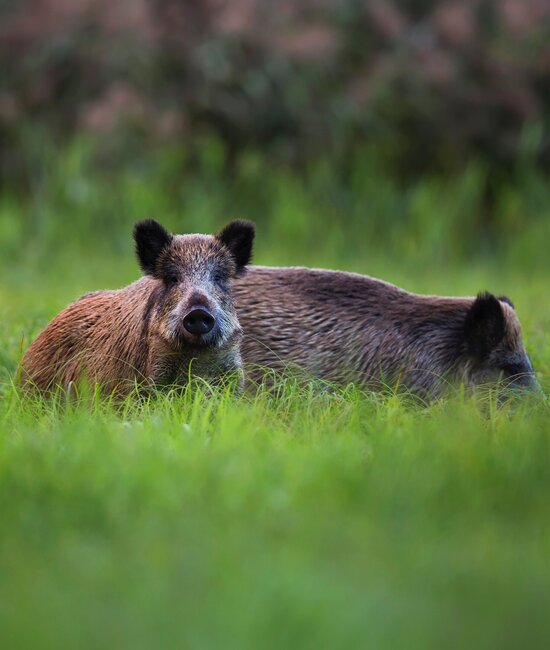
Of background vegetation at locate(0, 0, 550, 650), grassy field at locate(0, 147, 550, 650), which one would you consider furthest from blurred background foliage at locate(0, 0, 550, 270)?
grassy field at locate(0, 147, 550, 650)

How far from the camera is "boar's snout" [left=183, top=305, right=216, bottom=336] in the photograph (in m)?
5.16

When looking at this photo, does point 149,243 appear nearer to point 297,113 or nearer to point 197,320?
A: point 197,320

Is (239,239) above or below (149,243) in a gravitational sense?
above

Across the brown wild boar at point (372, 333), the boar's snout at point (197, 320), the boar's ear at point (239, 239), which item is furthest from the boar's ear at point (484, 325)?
the boar's snout at point (197, 320)

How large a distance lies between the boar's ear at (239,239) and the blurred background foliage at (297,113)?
22.0ft

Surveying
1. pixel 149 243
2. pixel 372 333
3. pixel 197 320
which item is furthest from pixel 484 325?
pixel 149 243

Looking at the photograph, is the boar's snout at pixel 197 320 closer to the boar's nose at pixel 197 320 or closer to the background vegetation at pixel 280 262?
the boar's nose at pixel 197 320

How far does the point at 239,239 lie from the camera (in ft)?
18.9

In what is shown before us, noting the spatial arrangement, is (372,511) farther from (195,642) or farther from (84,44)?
(84,44)

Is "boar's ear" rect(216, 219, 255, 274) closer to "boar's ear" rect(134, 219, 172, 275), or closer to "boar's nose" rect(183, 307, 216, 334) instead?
"boar's ear" rect(134, 219, 172, 275)

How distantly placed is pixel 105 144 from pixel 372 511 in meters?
10.3

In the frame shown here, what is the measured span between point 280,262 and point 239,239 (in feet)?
19.1

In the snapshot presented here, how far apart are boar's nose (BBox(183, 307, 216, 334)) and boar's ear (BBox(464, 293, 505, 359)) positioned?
1538mm

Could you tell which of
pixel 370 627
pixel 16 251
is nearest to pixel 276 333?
pixel 370 627
